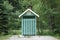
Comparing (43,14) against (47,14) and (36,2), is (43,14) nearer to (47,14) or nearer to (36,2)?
(47,14)

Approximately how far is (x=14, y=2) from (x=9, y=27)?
905cm

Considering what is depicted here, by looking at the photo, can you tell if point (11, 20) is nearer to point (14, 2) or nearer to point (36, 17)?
point (36, 17)

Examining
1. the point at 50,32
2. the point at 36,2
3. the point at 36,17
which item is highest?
the point at 36,2

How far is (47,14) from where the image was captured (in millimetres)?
18766

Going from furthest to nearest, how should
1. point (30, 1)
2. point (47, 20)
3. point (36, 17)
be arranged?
1. point (30, 1)
2. point (47, 20)
3. point (36, 17)

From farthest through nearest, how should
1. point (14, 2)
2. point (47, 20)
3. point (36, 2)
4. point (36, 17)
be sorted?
A: 1. point (14, 2)
2. point (36, 2)
3. point (47, 20)
4. point (36, 17)

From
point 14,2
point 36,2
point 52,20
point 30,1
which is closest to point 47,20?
point 52,20

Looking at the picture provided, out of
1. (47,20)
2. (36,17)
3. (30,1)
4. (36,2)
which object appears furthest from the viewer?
(30,1)

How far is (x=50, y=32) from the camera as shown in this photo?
18.9 m

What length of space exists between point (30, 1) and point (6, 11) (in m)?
5.14

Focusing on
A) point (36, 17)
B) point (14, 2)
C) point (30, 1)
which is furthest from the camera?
point (14, 2)

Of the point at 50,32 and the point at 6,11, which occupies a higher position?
the point at 6,11

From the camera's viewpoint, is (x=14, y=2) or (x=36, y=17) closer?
(x=36, y=17)

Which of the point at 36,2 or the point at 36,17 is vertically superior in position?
the point at 36,2
